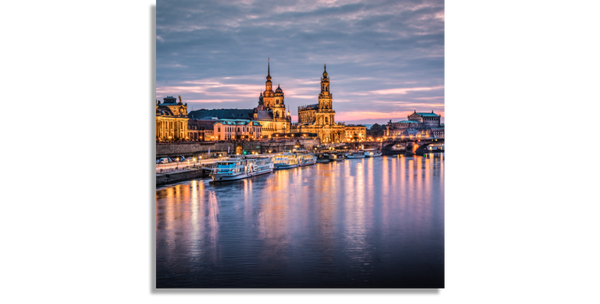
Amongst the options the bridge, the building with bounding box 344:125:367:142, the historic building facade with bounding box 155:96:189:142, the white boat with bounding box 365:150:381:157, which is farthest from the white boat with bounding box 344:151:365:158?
the building with bounding box 344:125:367:142

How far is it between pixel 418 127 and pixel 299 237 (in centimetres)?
8159

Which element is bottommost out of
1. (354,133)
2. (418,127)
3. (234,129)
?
(354,133)

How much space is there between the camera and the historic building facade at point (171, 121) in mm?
43344

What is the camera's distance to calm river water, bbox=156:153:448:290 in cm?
812

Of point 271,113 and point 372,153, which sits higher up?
point 271,113

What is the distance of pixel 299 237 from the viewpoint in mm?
11664

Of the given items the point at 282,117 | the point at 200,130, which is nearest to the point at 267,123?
the point at 282,117

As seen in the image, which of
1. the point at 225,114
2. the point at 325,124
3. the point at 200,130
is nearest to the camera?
the point at 200,130

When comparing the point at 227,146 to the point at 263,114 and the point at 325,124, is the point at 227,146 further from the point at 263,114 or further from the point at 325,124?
the point at 325,124
